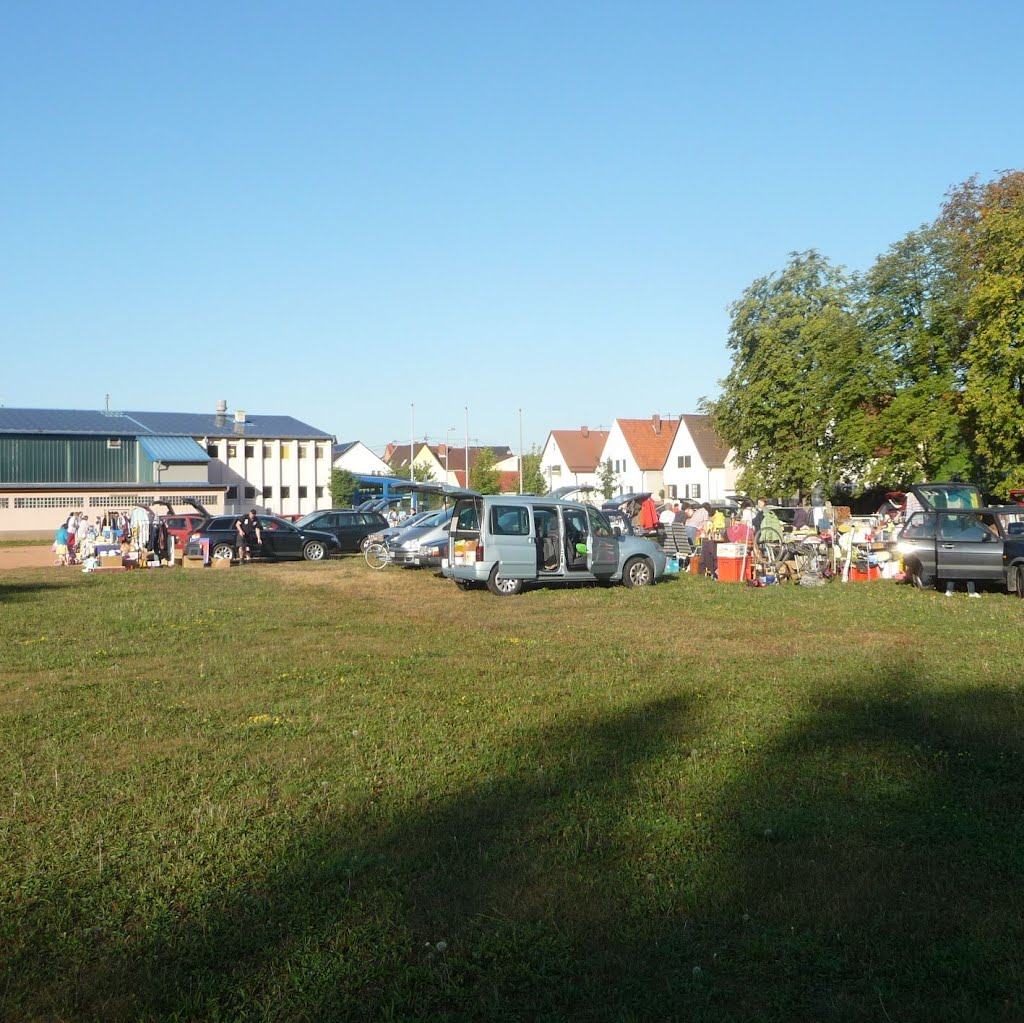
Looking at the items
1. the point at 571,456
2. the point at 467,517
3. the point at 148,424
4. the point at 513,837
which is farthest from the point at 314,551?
the point at 571,456

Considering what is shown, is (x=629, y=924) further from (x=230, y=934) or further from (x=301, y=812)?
(x=301, y=812)

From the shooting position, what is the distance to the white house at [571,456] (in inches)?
4122

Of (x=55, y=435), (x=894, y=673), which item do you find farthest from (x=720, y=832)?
(x=55, y=435)

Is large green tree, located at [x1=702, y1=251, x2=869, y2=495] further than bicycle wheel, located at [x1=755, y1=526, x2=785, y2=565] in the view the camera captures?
Yes

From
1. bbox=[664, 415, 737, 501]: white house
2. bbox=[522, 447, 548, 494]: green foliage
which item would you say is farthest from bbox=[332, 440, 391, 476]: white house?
bbox=[664, 415, 737, 501]: white house

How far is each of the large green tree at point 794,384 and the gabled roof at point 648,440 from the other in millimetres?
35460

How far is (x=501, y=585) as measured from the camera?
20.4m

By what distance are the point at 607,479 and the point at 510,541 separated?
65.7m

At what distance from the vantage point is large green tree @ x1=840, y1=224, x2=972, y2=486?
122ft

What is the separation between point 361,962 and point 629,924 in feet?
3.78

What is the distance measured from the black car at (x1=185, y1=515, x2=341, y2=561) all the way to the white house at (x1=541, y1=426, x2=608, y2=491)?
230 feet

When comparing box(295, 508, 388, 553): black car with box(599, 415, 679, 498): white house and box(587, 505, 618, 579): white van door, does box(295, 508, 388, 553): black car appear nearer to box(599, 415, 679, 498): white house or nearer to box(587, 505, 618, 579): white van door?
box(587, 505, 618, 579): white van door

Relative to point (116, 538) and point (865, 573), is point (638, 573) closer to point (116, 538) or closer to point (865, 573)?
point (865, 573)

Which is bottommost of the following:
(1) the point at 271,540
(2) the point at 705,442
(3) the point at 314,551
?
(3) the point at 314,551
